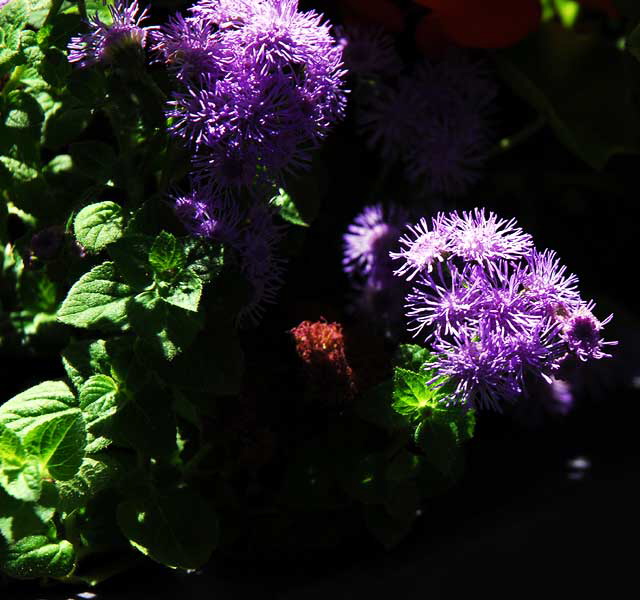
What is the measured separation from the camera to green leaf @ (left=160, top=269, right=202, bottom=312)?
1.86ft

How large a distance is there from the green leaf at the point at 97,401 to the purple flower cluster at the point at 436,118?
1.41 ft

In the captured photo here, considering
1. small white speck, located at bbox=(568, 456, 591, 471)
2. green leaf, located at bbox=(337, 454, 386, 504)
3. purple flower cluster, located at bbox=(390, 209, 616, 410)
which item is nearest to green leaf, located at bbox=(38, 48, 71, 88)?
purple flower cluster, located at bbox=(390, 209, 616, 410)

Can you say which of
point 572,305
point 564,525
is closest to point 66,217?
point 572,305

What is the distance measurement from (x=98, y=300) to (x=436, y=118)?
1.52ft

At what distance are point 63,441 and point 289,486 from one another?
9.9 inches

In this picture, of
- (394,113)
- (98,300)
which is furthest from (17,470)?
(394,113)

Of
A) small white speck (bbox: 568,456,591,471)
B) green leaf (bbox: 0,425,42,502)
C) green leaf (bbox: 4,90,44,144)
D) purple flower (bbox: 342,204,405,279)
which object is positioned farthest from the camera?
small white speck (bbox: 568,456,591,471)

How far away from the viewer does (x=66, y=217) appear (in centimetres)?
72

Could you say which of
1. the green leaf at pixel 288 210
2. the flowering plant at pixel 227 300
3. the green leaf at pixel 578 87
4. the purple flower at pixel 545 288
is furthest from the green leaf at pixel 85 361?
the green leaf at pixel 578 87

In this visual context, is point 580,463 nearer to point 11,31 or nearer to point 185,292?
point 185,292

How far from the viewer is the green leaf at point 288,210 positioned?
717 mm

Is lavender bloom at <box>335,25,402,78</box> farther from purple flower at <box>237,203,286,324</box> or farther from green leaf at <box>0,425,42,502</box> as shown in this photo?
green leaf at <box>0,425,42,502</box>

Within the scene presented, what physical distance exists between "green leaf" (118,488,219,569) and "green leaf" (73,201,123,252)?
0.23 metres

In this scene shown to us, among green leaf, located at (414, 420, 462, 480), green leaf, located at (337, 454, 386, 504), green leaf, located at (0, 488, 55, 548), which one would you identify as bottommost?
green leaf, located at (337, 454, 386, 504)
